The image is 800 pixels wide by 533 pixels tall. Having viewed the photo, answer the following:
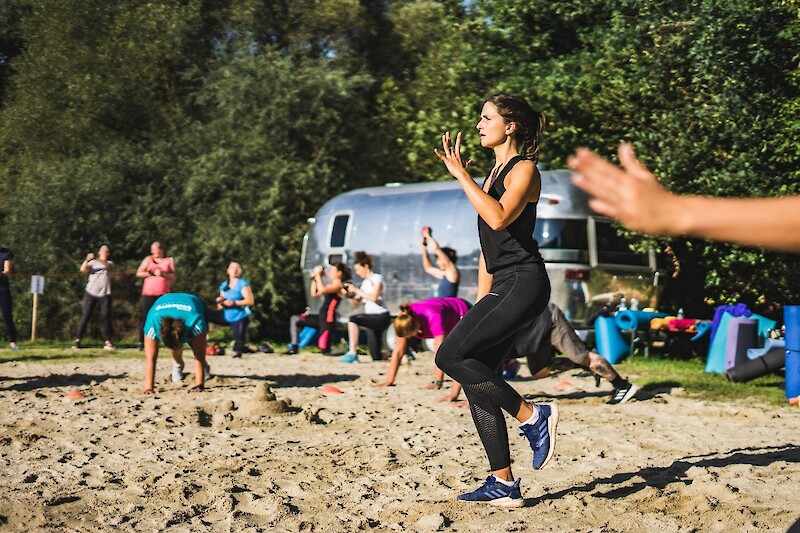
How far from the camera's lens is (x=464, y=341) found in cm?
522

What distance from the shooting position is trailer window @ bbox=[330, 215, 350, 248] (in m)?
20.3

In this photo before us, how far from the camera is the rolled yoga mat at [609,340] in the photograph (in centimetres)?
1462

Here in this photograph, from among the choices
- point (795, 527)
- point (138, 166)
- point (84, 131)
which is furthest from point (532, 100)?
point (795, 527)

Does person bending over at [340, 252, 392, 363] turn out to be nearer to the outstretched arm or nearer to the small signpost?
the small signpost

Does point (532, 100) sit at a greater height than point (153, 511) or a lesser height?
greater

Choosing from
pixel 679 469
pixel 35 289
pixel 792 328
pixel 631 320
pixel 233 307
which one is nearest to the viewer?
pixel 679 469

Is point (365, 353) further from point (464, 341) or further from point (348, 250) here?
point (464, 341)

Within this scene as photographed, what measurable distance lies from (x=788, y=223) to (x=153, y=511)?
442cm

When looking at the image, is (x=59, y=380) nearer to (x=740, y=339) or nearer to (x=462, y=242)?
(x=462, y=242)

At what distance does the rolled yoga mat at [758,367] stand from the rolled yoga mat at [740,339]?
133cm

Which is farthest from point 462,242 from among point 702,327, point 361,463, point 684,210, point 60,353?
point 684,210

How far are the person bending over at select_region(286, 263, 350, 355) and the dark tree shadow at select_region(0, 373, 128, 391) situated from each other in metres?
4.51

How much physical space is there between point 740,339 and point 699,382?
3.32ft

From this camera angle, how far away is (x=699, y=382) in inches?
477
